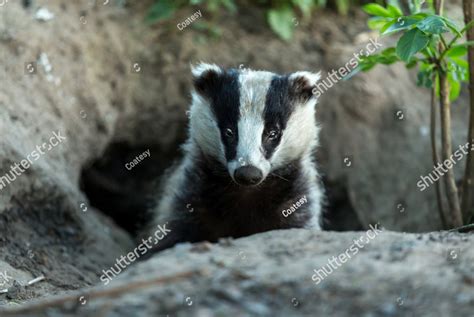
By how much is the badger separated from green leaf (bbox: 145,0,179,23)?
171 cm

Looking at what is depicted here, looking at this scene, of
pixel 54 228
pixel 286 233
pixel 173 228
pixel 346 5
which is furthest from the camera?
pixel 346 5

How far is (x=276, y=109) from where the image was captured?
4223mm

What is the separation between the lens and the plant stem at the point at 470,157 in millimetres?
4312

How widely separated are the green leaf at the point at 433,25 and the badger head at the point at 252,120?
3.42 ft

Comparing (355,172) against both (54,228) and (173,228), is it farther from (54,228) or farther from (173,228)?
(54,228)

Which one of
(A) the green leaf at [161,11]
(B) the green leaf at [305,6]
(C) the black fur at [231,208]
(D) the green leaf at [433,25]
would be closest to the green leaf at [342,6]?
(B) the green leaf at [305,6]

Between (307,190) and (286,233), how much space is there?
128cm

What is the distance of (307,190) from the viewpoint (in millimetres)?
4508

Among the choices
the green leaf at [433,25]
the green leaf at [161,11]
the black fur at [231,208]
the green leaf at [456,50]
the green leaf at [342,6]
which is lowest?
the green leaf at [342,6]

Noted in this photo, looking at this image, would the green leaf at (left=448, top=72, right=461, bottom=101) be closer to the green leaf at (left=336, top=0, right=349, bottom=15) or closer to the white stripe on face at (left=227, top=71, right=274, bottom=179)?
the white stripe on face at (left=227, top=71, right=274, bottom=179)

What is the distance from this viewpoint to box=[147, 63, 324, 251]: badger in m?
4.14

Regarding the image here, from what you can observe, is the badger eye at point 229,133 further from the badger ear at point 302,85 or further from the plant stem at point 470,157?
the plant stem at point 470,157

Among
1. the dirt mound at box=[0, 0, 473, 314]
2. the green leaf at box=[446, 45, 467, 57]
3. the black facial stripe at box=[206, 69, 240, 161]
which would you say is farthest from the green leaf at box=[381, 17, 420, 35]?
the dirt mound at box=[0, 0, 473, 314]

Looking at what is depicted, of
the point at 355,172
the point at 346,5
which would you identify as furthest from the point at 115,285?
the point at 346,5
